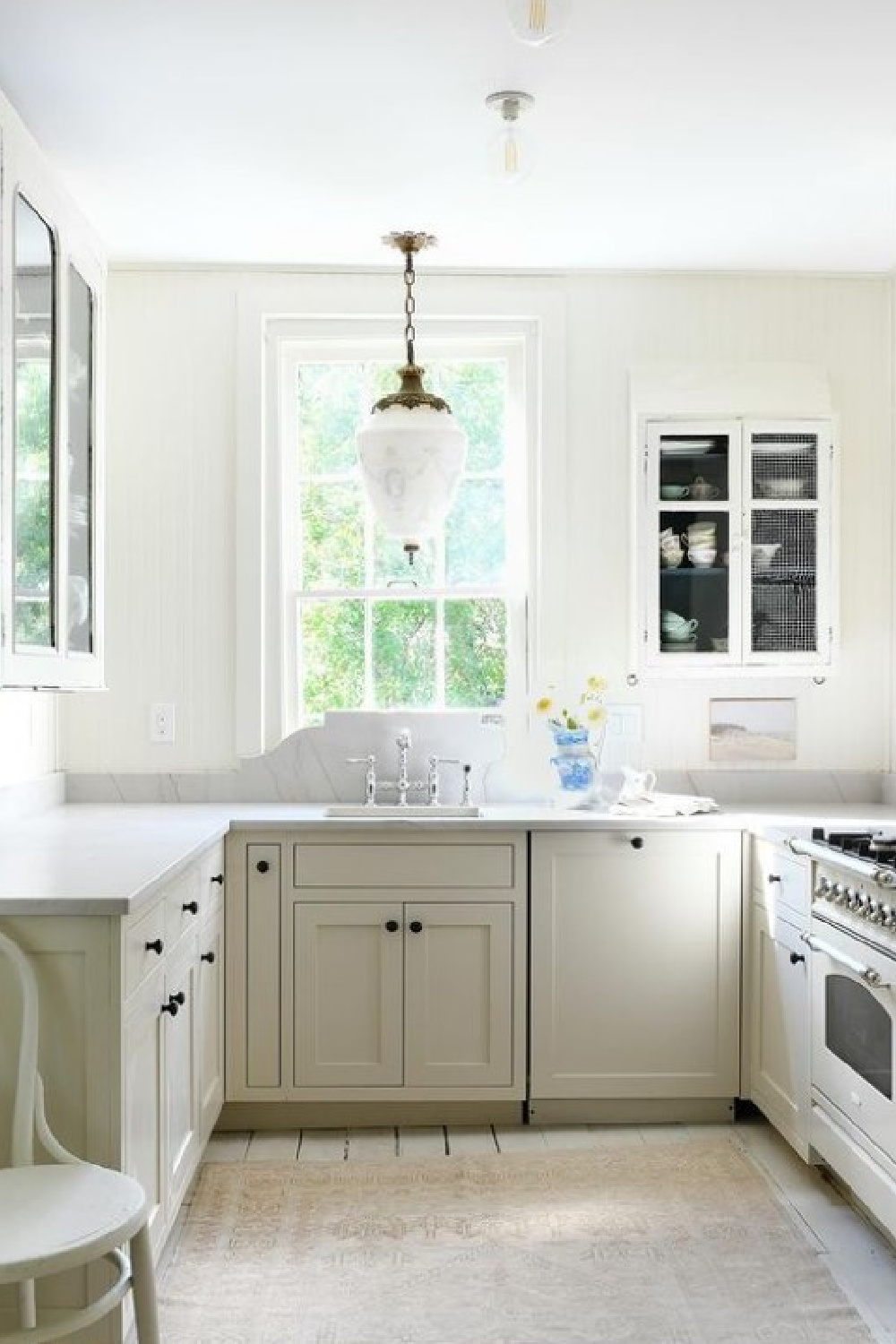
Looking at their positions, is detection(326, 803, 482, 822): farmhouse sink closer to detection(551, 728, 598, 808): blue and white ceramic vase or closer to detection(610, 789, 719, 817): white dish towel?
detection(551, 728, 598, 808): blue and white ceramic vase

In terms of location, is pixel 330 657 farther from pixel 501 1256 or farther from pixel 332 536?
pixel 501 1256

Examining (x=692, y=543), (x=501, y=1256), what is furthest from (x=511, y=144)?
(x=501, y=1256)

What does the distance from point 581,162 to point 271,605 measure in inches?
62.6

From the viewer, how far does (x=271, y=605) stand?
13.7ft

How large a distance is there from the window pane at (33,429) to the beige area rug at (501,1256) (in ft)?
4.52

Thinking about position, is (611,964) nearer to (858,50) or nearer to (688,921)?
(688,921)

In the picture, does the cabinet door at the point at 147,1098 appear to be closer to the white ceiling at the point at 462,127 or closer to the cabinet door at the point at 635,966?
the cabinet door at the point at 635,966

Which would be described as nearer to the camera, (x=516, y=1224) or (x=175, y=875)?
(x=175, y=875)

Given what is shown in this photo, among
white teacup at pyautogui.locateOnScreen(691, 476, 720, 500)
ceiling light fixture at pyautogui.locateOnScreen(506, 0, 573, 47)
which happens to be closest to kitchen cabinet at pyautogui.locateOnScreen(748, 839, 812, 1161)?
white teacup at pyautogui.locateOnScreen(691, 476, 720, 500)

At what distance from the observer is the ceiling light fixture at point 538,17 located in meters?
2.21

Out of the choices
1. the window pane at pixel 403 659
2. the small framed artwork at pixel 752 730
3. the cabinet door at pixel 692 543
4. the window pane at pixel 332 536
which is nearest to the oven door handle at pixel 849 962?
the small framed artwork at pixel 752 730

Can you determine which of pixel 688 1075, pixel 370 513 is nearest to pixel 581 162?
pixel 370 513

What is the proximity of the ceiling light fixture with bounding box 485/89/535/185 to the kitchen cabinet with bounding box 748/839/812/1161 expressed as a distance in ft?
5.61

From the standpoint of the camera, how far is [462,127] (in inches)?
123
